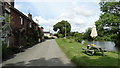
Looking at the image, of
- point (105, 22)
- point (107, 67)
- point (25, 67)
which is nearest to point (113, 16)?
point (105, 22)

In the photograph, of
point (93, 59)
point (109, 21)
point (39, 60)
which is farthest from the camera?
point (109, 21)

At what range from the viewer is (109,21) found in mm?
18484

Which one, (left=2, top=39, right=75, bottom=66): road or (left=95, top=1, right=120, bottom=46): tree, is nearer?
(left=2, top=39, right=75, bottom=66): road

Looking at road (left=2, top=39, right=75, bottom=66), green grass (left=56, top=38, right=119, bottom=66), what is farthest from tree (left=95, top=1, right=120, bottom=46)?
road (left=2, top=39, right=75, bottom=66)

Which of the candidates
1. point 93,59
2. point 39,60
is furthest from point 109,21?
Answer: point 39,60

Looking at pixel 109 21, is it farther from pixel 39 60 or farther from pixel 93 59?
pixel 39 60

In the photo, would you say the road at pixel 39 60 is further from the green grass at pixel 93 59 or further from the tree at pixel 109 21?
the tree at pixel 109 21

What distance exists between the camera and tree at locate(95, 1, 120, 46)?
1861cm

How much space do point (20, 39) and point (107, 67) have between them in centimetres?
1534

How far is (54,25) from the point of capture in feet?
276

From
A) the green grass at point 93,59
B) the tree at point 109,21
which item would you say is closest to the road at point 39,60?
the green grass at point 93,59

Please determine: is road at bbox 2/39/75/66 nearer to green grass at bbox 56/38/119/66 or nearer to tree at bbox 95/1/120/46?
green grass at bbox 56/38/119/66

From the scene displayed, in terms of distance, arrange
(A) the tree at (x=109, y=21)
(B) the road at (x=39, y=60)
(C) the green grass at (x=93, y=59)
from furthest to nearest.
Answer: (A) the tree at (x=109, y=21) < (B) the road at (x=39, y=60) < (C) the green grass at (x=93, y=59)

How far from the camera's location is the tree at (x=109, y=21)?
61.0 feet
